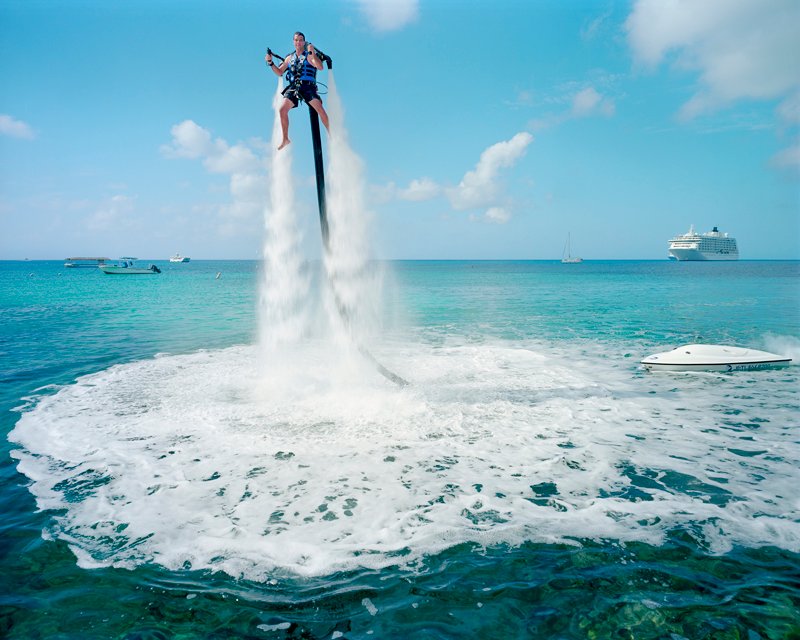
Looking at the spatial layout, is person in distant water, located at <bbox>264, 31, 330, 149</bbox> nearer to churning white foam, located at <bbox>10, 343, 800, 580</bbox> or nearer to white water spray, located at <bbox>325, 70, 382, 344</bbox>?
white water spray, located at <bbox>325, 70, 382, 344</bbox>

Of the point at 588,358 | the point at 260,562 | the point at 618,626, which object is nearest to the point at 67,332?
the point at 260,562

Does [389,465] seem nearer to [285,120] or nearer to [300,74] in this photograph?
[285,120]

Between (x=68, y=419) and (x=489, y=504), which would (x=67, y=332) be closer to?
(x=68, y=419)

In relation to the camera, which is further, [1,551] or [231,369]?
[231,369]

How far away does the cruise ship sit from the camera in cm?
19112

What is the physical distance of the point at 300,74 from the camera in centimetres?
963

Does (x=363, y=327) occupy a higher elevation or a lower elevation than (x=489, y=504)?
higher

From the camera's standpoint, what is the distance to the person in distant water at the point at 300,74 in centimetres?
954

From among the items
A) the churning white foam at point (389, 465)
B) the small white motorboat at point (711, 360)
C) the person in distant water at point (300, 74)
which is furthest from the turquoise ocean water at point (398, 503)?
the person in distant water at point (300, 74)

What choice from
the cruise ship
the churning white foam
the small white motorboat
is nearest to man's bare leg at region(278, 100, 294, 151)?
the churning white foam

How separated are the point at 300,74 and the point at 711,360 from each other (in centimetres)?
1678

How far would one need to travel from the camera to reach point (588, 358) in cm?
1889

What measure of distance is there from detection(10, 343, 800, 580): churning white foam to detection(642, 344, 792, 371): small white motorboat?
2.32 ft

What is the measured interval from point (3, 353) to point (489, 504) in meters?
24.0
